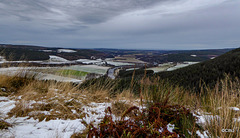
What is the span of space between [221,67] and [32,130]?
2511cm

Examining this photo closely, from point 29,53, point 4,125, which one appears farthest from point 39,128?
point 29,53

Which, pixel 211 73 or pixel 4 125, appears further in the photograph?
pixel 211 73

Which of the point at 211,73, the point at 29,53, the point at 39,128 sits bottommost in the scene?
the point at 211,73

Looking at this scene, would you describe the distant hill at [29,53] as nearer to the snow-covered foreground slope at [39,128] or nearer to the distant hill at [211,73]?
the snow-covered foreground slope at [39,128]

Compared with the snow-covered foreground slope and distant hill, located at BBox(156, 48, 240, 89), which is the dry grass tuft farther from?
distant hill, located at BBox(156, 48, 240, 89)

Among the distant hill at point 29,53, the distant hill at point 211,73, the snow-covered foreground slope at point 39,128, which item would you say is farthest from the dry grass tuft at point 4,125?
the distant hill at point 211,73

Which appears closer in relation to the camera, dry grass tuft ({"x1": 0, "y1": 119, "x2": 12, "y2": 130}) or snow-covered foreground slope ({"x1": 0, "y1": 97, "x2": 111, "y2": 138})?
snow-covered foreground slope ({"x1": 0, "y1": 97, "x2": 111, "y2": 138})

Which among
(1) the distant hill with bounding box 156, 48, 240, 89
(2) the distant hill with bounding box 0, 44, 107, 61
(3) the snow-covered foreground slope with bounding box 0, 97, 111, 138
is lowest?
(1) the distant hill with bounding box 156, 48, 240, 89

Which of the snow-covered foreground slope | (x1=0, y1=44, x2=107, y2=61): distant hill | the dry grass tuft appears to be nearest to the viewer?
the snow-covered foreground slope

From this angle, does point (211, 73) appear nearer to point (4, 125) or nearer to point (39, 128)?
point (39, 128)

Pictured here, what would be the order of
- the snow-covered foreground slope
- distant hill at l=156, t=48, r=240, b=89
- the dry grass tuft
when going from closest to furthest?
the snow-covered foreground slope < the dry grass tuft < distant hill at l=156, t=48, r=240, b=89

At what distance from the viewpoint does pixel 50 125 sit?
6.31ft

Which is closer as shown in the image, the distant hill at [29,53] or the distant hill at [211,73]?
the distant hill at [29,53]

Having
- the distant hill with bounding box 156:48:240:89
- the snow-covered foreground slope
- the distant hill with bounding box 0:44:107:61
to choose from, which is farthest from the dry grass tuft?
the distant hill with bounding box 156:48:240:89
